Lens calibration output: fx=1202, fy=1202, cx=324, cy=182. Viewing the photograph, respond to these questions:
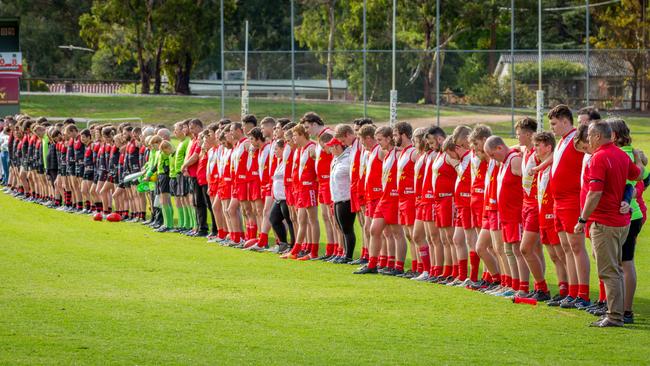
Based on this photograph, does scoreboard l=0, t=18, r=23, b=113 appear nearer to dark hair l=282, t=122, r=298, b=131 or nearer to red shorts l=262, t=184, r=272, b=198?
red shorts l=262, t=184, r=272, b=198

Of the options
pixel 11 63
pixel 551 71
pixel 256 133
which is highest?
pixel 11 63

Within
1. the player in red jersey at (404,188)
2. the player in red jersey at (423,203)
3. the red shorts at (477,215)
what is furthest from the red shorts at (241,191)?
the red shorts at (477,215)

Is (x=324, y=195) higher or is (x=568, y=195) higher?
(x=568, y=195)

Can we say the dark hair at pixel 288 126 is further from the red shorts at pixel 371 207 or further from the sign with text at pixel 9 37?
the sign with text at pixel 9 37

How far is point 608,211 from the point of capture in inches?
453

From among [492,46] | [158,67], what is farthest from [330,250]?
[158,67]

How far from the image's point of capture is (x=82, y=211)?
26516 millimetres

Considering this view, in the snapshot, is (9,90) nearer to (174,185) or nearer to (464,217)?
(174,185)

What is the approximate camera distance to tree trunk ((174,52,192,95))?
66000 mm

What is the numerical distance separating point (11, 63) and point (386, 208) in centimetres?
2936

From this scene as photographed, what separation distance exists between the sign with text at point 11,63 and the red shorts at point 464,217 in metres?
30.6

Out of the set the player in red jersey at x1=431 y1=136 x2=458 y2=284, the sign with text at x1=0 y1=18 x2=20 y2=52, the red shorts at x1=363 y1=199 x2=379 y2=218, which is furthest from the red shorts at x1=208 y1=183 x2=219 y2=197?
the sign with text at x1=0 y1=18 x2=20 y2=52

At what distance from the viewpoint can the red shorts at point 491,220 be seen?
13.8 meters

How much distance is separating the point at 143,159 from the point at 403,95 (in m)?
23.6
